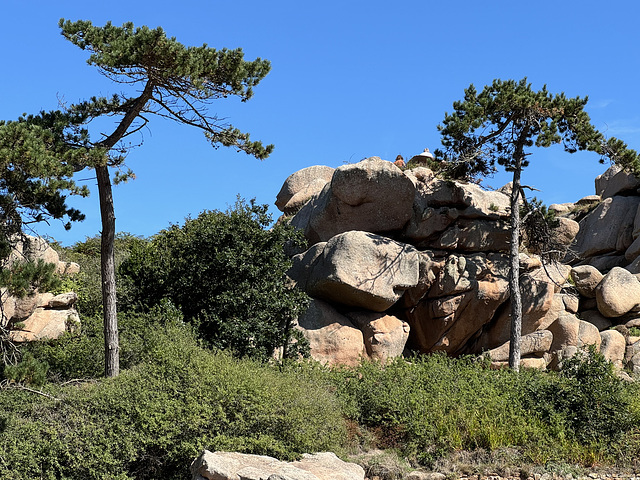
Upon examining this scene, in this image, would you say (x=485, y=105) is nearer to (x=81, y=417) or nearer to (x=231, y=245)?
(x=231, y=245)

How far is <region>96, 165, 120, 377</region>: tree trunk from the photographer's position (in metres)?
13.9

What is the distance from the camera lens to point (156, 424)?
10422mm

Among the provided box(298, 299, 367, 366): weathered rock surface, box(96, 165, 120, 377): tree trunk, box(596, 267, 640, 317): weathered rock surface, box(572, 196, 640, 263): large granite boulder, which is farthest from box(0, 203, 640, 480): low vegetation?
box(572, 196, 640, 263): large granite boulder

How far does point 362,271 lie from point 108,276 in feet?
24.7

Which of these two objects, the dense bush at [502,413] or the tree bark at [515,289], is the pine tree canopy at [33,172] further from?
the tree bark at [515,289]

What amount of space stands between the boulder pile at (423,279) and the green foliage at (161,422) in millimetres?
7151

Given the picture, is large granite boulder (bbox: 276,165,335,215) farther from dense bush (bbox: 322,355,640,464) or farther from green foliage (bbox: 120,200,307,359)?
dense bush (bbox: 322,355,640,464)

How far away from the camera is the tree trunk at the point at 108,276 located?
45.7 feet

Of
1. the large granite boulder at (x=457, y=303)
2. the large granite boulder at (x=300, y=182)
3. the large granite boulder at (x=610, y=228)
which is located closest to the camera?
the large granite boulder at (x=457, y=303)

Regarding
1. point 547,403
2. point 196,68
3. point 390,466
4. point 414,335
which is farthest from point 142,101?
point 414,335

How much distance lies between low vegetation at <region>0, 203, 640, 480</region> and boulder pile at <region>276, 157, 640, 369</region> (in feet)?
14.0

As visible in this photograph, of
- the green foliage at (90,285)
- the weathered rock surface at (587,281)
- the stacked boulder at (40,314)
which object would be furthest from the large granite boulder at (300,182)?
the stacked boulder at (40,314)

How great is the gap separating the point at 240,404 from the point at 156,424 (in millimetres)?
1332

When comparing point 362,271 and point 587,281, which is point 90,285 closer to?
point 362,271
